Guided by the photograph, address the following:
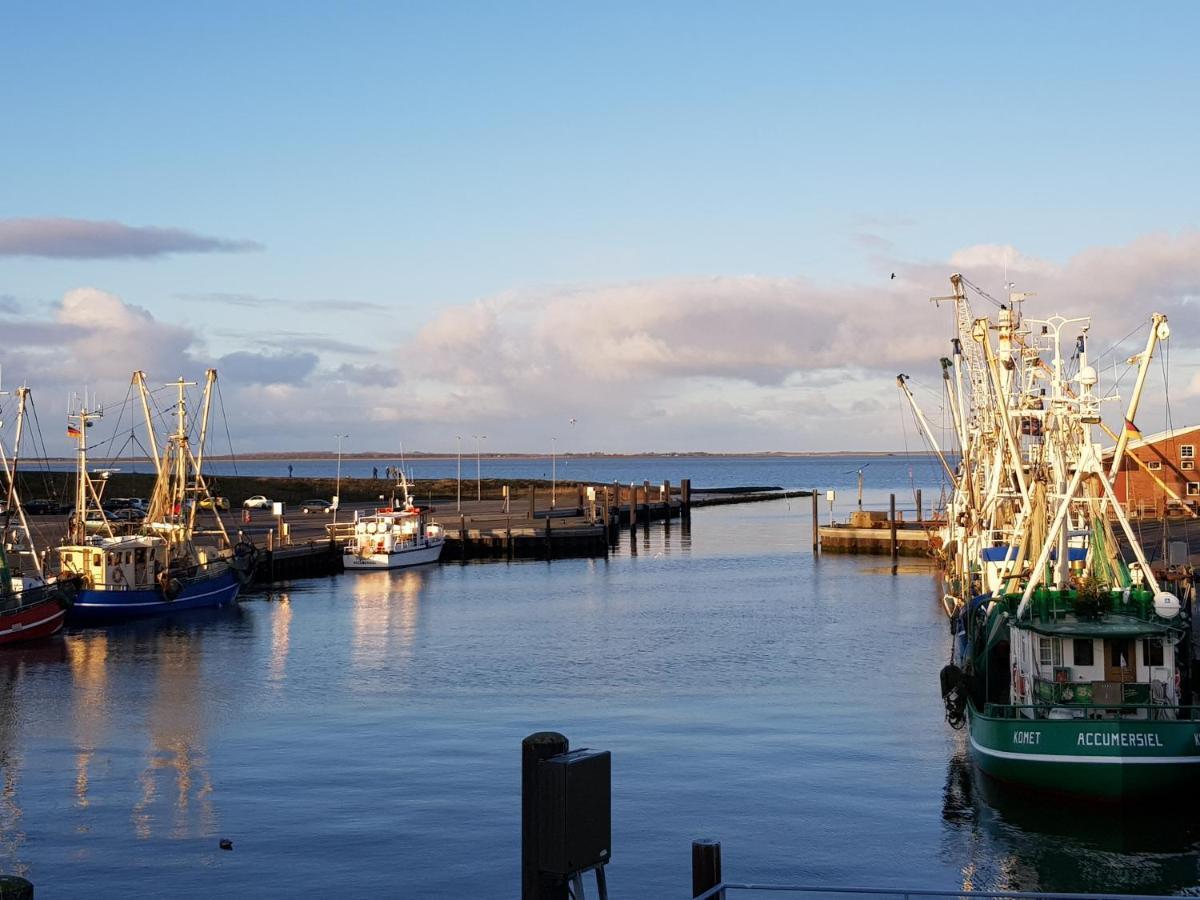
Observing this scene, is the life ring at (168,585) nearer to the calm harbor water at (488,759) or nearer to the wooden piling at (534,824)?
the calm harbor water at (488,759)

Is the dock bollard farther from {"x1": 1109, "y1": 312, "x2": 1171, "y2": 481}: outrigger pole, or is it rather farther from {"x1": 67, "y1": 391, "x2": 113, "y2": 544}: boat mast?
{"x1": 67, "y1": 391, "x2": 113, "y2": 544}: boat mast

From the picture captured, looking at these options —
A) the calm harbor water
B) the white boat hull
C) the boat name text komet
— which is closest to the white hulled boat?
the white boat hull

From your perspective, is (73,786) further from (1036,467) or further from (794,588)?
(794,588)

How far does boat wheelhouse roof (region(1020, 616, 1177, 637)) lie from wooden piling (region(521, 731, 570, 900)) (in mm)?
25096

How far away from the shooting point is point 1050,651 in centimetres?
3656

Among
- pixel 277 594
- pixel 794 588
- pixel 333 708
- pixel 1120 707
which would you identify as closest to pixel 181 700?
pixel 333 708

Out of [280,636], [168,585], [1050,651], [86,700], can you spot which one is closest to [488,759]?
[1050,651]

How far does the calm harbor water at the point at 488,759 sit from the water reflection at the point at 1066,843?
0.26ft

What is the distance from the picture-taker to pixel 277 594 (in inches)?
3752

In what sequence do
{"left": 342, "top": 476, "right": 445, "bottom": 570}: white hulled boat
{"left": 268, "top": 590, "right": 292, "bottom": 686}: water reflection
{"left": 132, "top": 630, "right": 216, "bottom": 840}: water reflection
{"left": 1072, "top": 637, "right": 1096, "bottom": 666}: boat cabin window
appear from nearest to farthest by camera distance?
{"left": 132, "top": 630, "right": 216, "bottom": 840}: water reflection < {"left": 1072, "top": 637, "right": 1096, "bottom": 666}: boat cabin window < {"left": 268, "top": 590, "right": 292, "bottom": 686}: water reflection < {"left": 342, "top": 476, "right": 445, "bottom": 570}: white hulled boat

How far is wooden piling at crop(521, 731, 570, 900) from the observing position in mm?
14125

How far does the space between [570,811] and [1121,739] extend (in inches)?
920

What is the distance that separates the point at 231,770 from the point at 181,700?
14346 millimetres

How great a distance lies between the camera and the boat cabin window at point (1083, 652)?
3634cm
